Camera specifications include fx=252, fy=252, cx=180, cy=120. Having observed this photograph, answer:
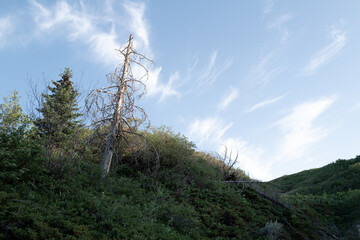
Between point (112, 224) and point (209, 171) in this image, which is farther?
point (209, 171)

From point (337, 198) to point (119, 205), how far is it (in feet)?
44.0

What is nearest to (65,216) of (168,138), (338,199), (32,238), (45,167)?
(32,238)

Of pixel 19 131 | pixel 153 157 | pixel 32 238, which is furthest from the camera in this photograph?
pixel 153 157

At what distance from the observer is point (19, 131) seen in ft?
25.3

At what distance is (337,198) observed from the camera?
14.4m

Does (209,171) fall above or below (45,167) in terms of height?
above

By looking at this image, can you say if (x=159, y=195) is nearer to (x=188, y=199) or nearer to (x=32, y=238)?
(x=188, y=199)

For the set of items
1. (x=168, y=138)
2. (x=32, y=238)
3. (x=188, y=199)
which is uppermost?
(x=168, y=138)

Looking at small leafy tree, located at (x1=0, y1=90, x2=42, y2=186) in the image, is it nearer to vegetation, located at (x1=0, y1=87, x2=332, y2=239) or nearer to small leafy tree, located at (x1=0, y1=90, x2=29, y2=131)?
vegetation, located at (x1=0, y1=87, x2=332, y2=239)

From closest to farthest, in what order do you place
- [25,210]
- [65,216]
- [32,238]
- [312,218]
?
1. [32,238]
2. [25,210]
3. [65,216]
4. [312,218]

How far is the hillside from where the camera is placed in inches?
445

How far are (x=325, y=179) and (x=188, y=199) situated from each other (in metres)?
15.2

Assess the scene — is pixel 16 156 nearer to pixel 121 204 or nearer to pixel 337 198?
pixel 121 204

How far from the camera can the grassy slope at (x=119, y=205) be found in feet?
17.0
